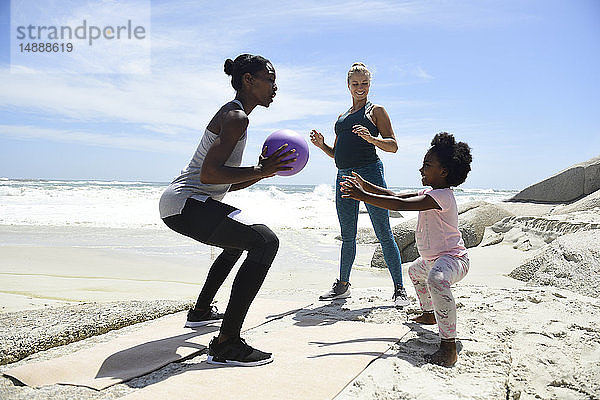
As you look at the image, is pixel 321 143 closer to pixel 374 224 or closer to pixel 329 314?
pixel 374 224

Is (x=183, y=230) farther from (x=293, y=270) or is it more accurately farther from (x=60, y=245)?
(x=60, y=245)

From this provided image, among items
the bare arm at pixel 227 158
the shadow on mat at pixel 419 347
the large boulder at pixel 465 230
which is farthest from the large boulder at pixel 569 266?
the bare arm at pixel 227 158

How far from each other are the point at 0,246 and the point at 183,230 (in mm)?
8160

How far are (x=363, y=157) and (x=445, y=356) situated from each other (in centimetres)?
225

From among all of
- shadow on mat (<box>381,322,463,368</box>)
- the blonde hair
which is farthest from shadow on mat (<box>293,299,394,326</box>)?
the blonde hair

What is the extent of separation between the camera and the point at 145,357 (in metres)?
3.43

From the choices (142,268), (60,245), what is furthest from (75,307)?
(60,245)

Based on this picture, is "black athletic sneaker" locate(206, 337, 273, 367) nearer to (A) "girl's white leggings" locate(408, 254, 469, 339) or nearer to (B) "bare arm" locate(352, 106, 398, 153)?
(A) "girl's white leggings" locate(408, 254, 469, 339)

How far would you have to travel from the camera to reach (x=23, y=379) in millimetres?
3020

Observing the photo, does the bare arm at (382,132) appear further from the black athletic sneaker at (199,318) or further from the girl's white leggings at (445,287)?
the black athletic sneaker at (199,318)

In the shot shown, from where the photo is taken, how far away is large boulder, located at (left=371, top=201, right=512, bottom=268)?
29.7 feet

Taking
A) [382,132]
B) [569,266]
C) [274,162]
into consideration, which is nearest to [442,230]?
[274,162]

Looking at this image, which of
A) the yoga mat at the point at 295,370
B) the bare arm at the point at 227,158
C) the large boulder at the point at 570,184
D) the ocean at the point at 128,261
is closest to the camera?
the yoga mat at the point at 295,370

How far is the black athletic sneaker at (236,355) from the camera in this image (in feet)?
10.6
